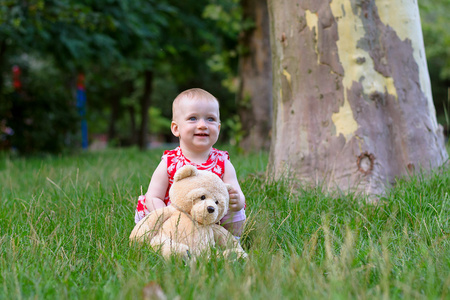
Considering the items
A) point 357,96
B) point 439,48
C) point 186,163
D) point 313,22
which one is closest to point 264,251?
point 186,163

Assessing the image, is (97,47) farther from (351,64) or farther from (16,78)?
(351,64)

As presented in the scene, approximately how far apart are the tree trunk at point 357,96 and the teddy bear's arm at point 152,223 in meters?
1.46

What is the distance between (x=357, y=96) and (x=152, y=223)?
219cm

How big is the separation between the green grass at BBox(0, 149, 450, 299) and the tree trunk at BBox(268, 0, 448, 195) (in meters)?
0.32

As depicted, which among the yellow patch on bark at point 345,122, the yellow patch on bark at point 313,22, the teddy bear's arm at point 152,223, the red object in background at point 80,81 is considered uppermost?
the red object in background at point 80,81

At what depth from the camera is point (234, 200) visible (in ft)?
8.86

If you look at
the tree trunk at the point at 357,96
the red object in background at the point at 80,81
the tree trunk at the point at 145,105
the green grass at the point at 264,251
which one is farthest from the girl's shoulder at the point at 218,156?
the tree trunk at the point at 145,105

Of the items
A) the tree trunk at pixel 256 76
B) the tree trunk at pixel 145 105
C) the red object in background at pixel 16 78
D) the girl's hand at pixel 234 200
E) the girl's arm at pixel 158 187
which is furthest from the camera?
the tree trunk at pixel 145 105

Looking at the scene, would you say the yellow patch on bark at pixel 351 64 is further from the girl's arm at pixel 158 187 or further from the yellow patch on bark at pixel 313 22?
the girl's arm at pixel 158 187

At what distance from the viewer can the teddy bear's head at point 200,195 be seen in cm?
249

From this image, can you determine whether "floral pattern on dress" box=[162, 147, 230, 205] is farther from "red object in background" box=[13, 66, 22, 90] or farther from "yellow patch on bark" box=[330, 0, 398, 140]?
"red object in background" box=[13, 66, 22, 90]

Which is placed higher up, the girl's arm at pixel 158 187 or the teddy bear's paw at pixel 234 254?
the girl's arm at pixel 158 187

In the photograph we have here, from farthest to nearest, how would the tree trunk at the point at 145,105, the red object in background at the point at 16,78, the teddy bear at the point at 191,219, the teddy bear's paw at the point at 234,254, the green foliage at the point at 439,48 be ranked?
the green foliage at the point at 439,48 → the tree trunk at the point at 145,105 → the red object in background at the point at 16,78 → the teddy bear at the point at 191,219 → the teddy bear's paw at the point at 234,254

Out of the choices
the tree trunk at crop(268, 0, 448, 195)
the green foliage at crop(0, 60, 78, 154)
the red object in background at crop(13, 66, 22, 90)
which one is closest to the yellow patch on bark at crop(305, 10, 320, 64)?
the tree trunk at crop(268, 0, 448, 195)
